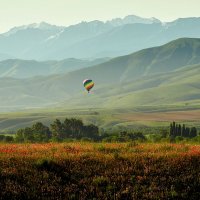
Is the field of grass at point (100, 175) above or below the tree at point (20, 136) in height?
above

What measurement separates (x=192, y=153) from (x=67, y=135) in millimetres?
158491

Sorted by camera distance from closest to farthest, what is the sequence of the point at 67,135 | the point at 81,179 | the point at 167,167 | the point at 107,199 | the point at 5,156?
the point at 107,199 → the point at 81,179 → the point at 167,167 → the point at 5,156 → the point at 67,135

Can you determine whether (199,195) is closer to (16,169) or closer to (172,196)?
(172,196)

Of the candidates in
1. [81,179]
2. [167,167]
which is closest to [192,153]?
[167,167]

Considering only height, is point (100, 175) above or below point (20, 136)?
above

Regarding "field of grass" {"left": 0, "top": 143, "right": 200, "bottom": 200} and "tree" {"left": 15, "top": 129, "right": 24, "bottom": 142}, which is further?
"tree" {"left": 15, "top": 129, "right": 24, "bottom": 142}

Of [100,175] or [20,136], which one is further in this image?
[20,136]

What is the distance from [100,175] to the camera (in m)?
18.3

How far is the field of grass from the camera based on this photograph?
16.5 m

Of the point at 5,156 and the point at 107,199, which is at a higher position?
the point at 5,156

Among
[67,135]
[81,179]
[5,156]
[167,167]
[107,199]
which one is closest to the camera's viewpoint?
[107,199]

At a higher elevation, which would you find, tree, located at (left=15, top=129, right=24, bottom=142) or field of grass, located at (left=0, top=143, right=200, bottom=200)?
field of grass, located at (left=0, top=143, right=200, bottom=200)

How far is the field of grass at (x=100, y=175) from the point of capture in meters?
16.5

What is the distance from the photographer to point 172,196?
53.6 ft
